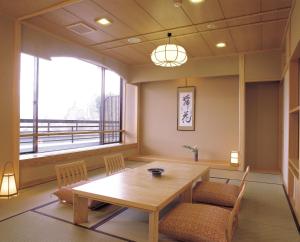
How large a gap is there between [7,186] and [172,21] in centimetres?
358

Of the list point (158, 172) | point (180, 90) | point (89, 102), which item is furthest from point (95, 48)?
point (158, 172)

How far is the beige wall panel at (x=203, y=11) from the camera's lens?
3.17 m

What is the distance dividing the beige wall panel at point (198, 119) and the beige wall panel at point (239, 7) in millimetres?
2735

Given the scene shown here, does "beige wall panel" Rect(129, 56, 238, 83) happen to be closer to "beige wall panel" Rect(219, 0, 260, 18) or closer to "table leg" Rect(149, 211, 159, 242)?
"beige wall panel" Rect(219, 0, 260, 18)

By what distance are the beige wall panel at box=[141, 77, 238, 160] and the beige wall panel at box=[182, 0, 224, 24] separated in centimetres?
273

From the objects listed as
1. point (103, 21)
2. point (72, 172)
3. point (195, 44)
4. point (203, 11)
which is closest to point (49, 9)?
point (103, 21)

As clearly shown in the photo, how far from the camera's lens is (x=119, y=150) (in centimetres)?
639

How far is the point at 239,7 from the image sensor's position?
3.25 metres

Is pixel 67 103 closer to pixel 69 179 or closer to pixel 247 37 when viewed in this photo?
pixel 69 179

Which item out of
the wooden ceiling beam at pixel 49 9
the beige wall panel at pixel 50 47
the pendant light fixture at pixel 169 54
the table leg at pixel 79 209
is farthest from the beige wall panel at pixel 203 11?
the table leg at pixel 79 209

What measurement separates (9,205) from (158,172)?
79.4 inches

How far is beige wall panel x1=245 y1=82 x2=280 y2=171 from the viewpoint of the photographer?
18.3 feet

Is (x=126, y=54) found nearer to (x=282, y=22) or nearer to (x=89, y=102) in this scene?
(x=89, y=102)

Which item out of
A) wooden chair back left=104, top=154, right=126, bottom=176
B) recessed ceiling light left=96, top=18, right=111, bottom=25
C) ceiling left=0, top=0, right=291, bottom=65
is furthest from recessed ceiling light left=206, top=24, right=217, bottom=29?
wooden chair back left=104, top=154, right=126, bottom=176
